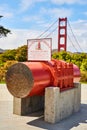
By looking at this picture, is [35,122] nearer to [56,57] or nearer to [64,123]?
[64,123]

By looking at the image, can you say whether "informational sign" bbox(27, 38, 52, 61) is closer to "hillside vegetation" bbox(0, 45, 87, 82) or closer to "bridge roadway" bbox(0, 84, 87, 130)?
"bridge roadway" bbox(0, 84, 87, 130)

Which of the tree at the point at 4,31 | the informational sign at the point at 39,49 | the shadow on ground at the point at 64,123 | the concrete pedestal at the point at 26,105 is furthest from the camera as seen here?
the tree at the point at 4,31

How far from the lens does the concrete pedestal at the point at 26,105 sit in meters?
8.66

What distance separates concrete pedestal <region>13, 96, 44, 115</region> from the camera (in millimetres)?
8664

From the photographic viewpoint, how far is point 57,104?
313 inches

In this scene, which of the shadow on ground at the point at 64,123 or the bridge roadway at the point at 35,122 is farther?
the shadow on ground at the point at 64,123

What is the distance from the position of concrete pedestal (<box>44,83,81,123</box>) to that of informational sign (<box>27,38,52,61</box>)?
1.03 metres

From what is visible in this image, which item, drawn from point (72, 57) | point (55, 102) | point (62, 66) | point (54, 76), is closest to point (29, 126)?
point (55, 102)

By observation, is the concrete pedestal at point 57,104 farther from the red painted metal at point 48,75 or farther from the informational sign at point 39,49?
the informational sign at point 39,49

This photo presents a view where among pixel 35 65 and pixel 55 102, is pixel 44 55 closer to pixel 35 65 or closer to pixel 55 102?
pixel 35 65

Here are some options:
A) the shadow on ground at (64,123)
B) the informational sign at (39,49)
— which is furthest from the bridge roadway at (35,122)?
the informational sign at (39,49)

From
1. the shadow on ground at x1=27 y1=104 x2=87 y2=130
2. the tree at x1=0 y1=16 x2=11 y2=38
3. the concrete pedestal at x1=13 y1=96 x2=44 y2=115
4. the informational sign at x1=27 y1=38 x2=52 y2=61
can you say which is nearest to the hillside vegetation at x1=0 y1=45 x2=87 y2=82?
the tree at x1=0 y1=16 x2=11 y2=38

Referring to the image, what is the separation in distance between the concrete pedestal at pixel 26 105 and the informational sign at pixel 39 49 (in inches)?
48.6

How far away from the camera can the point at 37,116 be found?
8656mm
